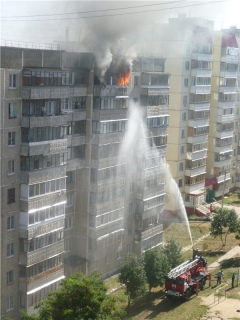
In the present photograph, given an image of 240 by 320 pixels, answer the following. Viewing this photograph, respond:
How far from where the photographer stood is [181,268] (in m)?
29.6

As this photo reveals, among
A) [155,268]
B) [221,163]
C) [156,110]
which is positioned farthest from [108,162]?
[221,163]

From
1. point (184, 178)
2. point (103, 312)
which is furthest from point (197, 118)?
point (103, 312)

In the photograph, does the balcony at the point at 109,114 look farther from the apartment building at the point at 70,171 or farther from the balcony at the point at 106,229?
the balcony at the point at 106,229

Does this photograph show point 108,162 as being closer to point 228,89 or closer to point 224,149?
point 228,89

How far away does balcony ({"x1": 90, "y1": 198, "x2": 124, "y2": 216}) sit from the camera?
30094 mm

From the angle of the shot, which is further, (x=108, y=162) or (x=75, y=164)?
(x=108, y=162)

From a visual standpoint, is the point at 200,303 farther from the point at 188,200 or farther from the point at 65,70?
the point at 188,200

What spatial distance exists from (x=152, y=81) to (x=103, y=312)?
1702 centimetres

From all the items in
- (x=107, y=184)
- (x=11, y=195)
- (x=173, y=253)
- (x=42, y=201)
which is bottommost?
(x=173, y=253)

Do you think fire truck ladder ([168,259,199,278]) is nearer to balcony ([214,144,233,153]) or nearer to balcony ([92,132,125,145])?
balcony ([92,132,125,145])

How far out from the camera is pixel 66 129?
28031 millimetres

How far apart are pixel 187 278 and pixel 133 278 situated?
3097 millimetres

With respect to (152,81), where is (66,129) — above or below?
below

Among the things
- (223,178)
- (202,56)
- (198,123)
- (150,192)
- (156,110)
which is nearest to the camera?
(156,110)
